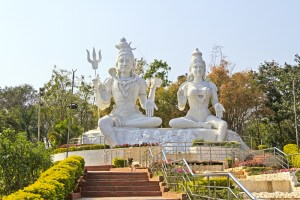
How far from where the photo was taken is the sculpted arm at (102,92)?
27.2 m

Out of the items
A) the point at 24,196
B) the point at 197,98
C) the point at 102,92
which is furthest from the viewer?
the point at 102,92

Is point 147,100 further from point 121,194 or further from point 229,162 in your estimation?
point 121,194

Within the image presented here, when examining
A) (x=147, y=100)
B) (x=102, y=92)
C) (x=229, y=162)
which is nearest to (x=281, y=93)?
(x=147, y=100)

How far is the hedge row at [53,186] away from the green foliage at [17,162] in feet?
5.75

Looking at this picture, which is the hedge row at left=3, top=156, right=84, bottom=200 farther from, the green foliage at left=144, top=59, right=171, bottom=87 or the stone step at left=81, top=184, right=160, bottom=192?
the green foliage at left=144, top=59, right=171, bottom=87

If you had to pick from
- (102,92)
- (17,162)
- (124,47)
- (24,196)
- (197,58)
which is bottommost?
(24,196)

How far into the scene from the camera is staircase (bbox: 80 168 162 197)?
42.7ft

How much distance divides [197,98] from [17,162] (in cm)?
1436

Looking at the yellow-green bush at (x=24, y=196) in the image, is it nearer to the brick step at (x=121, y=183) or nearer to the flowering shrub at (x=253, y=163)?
the brick step at (x=121, y=183)

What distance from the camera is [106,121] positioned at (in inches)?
994

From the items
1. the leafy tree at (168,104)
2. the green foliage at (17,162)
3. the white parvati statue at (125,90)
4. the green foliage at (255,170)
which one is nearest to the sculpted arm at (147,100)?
the white parvati statue at (125,90)

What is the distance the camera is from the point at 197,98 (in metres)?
27.0

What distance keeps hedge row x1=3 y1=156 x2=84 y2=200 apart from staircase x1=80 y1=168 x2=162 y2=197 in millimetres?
556

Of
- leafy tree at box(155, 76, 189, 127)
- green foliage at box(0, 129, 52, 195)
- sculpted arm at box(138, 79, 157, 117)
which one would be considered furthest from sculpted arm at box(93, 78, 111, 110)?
green foliage at box(0, 129, 52, 195)
